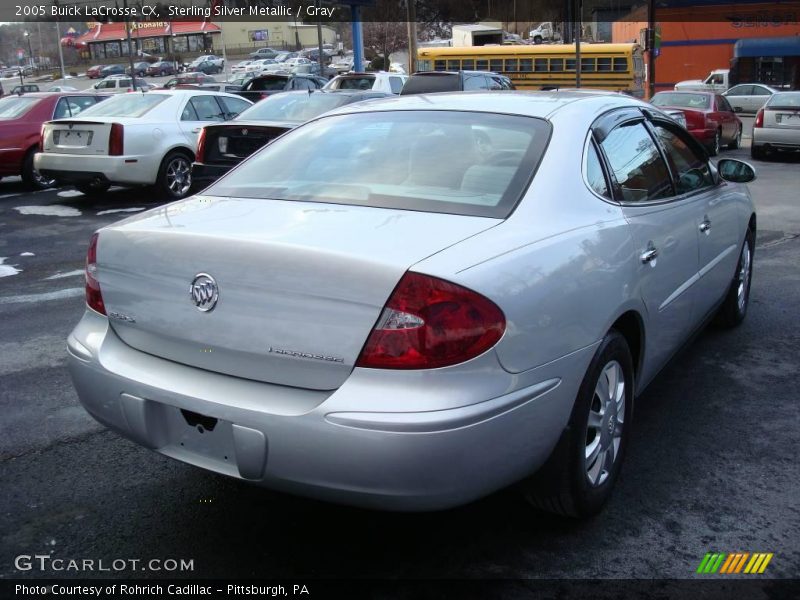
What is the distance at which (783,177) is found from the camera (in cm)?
1412

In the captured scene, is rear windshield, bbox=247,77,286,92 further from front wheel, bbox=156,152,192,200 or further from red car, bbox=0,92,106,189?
front wheel, bbox=156,152,192,200

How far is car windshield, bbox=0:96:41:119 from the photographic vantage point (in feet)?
40.3

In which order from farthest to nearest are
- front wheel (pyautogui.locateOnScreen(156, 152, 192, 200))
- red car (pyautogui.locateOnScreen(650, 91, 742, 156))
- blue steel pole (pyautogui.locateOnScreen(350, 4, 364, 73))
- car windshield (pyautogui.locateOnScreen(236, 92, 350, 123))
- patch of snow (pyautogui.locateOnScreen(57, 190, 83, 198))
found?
1. blue steel pole (pyautogui.locateOnScreen(350, 4, 364, 73))
2. red car (pyautogui.locateOnScreen(650, 91, 742, 156))
3. patch of snow (pyautogui.locateOnScreen(57, 190, 83, 198))
4. front wheel (pyautogui.locateOnScreen(156, 152, 192, 200))
5. car windshield (pyautogui.locateOnScreen(236, 92, 350, 123))

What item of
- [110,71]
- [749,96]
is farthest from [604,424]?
[110,71]

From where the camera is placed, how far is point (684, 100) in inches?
723

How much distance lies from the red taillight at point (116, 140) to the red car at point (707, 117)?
439 inches

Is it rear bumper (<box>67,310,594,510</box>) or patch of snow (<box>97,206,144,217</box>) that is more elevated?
rear bumper (<box>67,310,594,510</box>)

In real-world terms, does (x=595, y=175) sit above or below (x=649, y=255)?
above

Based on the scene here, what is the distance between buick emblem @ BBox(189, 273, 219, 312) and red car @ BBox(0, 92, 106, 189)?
35.6ft

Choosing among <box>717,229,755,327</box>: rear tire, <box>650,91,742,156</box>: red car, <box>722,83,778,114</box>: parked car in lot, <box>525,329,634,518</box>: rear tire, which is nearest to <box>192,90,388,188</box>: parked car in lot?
<box>717,229,755,327</box>: rear tire

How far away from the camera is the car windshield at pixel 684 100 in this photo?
18.1 m

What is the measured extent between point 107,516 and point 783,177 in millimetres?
13743

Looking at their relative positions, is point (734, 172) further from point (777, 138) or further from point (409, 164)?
point (777, 138)

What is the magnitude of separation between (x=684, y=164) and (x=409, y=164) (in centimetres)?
176
